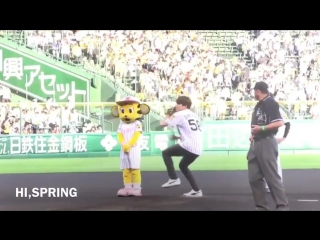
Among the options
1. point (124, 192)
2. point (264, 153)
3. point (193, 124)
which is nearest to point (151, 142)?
point (193, 124)

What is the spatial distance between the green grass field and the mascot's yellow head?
1.41ft

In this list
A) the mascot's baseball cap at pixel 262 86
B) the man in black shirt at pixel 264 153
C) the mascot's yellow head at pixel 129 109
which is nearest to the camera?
the man in black shirt at pixel 264 153

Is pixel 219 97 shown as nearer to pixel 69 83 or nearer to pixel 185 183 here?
pixel 185 183

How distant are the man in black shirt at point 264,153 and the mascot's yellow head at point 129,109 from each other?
43.4 inches

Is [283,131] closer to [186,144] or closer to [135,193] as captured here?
[186,144]

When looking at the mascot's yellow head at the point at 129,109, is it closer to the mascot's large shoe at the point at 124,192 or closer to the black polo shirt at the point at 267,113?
the mascot's large shoe at the point at 124,192

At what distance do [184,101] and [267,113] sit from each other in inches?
33.9

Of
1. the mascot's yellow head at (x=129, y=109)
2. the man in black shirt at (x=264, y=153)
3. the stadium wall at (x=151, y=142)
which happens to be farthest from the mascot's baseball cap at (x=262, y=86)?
the mascot's yellow head at (x=129, y=109)

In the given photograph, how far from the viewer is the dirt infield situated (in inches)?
186

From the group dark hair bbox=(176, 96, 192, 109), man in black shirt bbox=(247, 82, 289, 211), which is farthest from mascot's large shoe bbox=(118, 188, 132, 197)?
man in black shirt bbox=(247, 82, 289, 211)

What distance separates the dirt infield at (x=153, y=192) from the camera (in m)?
4.72

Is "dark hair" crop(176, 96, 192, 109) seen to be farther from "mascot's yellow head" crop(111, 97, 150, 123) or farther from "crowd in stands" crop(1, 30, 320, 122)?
"mascot's yellow head" crop(111, 97, 150, 123)
